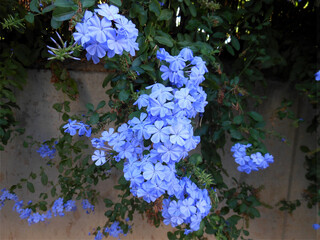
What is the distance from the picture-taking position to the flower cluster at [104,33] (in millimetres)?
684

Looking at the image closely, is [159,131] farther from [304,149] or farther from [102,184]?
[304,149]

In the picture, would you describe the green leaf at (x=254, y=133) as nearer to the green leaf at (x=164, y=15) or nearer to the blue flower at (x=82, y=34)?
the green leaf at (x=164, y=15)

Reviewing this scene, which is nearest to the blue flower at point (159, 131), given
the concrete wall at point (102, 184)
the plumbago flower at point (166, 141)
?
the plumbago flower at point (166, 141)

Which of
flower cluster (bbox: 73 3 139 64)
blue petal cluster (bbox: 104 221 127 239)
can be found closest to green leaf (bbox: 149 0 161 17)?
flower cluster (bbox: 73 3 139 64)

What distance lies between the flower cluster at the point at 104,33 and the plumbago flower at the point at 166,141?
15cm

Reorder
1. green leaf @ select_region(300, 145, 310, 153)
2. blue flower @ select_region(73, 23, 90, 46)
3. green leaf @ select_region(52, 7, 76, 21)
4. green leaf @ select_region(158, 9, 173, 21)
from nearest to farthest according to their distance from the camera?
1. blue flower @ select_region(73, 23, 90, 46)
2. green leaf @ select_region(52, 7, 76, 21)
3. green leaf @ select_region(158, 9, 173, 21)
4. green leaf @ select_region(300, 145, 310, 153)

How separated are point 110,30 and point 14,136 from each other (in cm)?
119

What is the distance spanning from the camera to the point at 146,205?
1.57 meters

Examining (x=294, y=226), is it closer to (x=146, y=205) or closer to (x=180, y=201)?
(x=146, y=205)

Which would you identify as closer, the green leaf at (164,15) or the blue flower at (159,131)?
the blue flower at (159,131)

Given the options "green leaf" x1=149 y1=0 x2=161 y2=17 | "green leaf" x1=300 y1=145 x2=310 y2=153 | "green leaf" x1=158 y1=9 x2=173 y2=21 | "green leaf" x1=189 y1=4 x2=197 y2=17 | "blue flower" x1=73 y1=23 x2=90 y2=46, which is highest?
"green leaf" x1=189 y1=4 x2=197 y2=17

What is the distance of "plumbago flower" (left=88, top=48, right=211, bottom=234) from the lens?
0.74 m

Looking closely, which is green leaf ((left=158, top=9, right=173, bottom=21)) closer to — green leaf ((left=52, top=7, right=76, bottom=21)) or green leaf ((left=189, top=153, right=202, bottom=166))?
green leaf ((left=52, top=7, right=76, bottom=21))

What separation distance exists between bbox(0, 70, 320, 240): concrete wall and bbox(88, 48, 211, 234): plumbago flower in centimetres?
83
